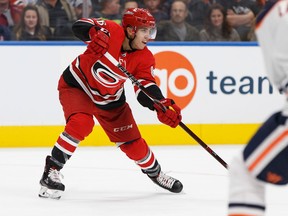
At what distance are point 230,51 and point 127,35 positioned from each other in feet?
7.28

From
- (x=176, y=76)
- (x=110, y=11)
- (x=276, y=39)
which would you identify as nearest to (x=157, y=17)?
(x=110, y=11)

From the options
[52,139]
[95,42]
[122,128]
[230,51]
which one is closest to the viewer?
[95,42]

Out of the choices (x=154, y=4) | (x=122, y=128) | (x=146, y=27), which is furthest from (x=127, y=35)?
(x=154, y=4)

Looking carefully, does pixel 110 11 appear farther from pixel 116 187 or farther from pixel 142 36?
pixel 142 36

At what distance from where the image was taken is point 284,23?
202cm

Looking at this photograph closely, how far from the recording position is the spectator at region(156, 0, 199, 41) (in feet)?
20.0

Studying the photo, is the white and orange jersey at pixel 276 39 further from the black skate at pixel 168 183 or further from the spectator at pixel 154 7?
the spectator at pixel 154 7

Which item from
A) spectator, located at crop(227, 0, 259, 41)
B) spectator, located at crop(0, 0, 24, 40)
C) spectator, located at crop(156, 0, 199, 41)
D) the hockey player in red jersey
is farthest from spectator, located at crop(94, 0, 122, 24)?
the hockey player in red jersey

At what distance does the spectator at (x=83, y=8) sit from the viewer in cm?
600

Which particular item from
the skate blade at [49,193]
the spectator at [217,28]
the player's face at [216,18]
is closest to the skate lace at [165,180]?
the skate blade at [49,193]

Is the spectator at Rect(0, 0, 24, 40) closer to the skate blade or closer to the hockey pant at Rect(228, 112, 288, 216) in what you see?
the skate blade

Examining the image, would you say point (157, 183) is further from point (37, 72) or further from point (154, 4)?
point (154, 4)

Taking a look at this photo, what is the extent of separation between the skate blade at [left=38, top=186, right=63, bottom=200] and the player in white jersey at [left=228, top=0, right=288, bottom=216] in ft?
6.25

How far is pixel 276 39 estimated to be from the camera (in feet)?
6.68
